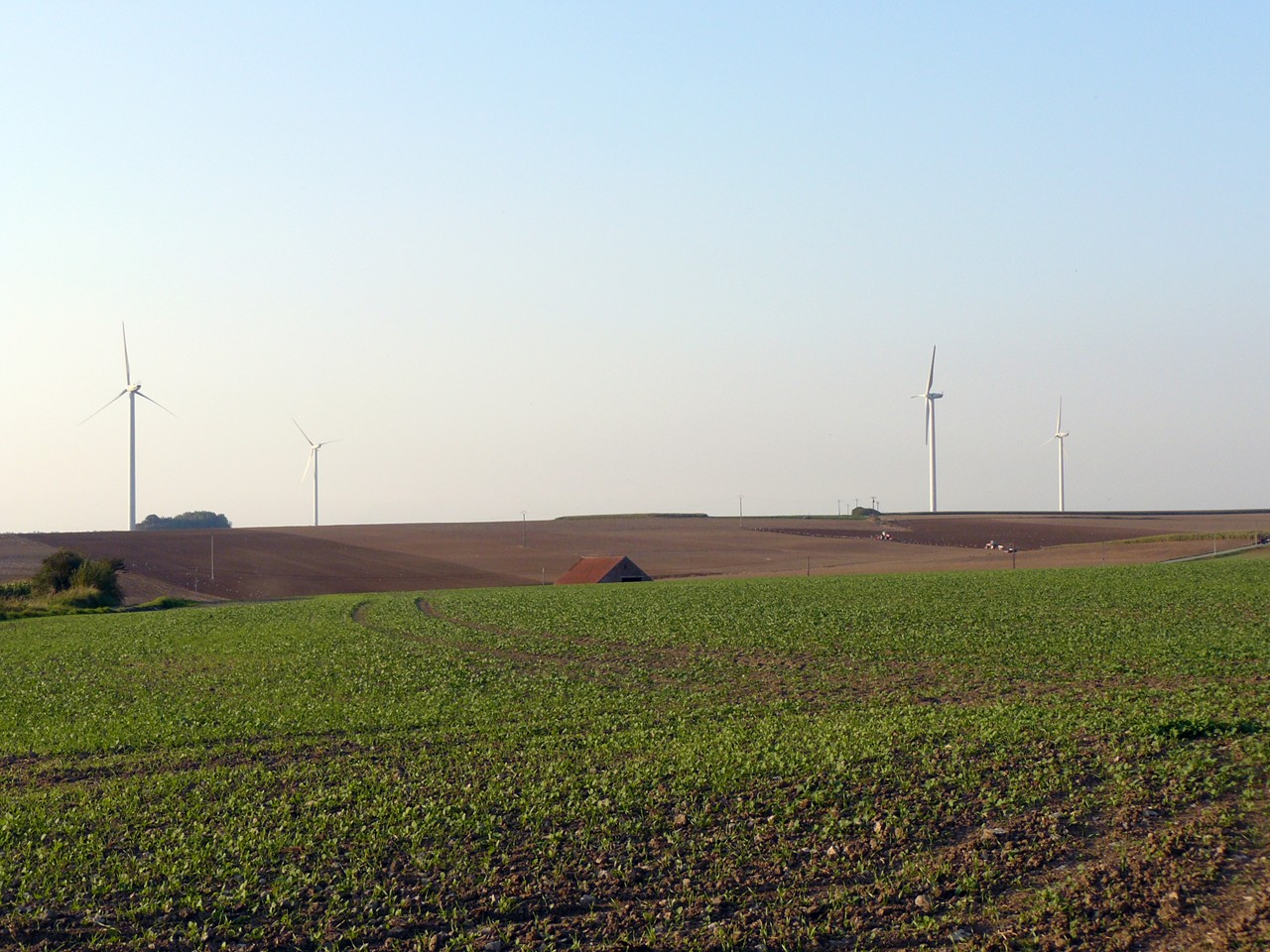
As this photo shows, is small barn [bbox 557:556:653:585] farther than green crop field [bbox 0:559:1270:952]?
Yes

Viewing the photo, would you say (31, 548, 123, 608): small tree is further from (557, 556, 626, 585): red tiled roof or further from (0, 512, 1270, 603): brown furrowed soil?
(557, 556, 626, 585): red tiled roof

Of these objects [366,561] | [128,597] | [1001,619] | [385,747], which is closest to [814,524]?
[366,561]

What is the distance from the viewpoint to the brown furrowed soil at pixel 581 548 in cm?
7681

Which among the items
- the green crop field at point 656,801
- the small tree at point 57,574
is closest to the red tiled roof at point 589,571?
the small tree at point 57,574

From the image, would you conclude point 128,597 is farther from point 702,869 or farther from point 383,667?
point 702,869

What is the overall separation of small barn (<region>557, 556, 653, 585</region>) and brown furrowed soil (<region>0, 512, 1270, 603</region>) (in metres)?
13.3

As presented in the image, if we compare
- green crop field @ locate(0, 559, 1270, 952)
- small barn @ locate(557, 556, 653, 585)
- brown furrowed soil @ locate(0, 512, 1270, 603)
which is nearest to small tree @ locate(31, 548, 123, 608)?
brown furrowed soil @ locate(0, 512, 1270, 603)

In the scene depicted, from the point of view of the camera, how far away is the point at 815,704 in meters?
18.7

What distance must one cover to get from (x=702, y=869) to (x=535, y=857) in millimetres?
1563

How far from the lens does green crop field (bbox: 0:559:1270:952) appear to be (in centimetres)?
856

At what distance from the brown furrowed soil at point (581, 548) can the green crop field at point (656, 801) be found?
4933 centimetres

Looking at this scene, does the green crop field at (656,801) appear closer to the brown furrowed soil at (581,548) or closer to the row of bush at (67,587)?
the row of bush at (67,587)

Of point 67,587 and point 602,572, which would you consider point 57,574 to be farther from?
point 602,572

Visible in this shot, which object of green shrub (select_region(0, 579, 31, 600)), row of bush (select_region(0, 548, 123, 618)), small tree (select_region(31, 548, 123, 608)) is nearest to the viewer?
row of bush (select_region(0, 548, 123, 618))
